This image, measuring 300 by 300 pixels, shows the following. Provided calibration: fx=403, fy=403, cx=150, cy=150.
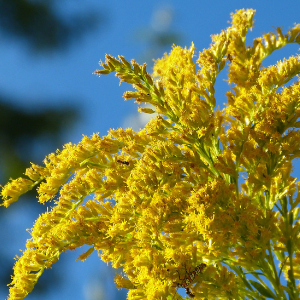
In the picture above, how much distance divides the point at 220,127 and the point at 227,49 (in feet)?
1.58

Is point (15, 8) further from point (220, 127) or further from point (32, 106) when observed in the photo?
point (220, 127)

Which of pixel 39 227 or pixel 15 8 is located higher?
pixel 15 8

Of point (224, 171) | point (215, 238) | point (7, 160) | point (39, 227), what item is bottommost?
point (215, 238)

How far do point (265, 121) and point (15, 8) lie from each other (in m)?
12.3

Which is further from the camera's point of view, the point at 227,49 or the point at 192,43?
the point at 192,43

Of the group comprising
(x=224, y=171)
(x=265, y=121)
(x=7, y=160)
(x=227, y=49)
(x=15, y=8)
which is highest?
(x=15, y=8)

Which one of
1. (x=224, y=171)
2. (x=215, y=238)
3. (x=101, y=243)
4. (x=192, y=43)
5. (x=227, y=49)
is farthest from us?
(x=192, y=43)

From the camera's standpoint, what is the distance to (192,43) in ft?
7.34

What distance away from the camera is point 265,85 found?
1.87m

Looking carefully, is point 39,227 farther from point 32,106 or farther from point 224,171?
point 32,106

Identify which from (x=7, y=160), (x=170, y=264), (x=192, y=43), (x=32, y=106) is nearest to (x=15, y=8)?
(x=32, y=106)

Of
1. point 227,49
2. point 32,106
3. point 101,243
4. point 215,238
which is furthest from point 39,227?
point 32,106

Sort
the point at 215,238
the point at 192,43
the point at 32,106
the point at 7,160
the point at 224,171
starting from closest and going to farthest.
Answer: the point at 215,238, the point at 224,171, the point at 192,43, the point at 7,160, the point at 32,106

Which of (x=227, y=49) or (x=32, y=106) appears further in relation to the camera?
(x=32, y=106)
